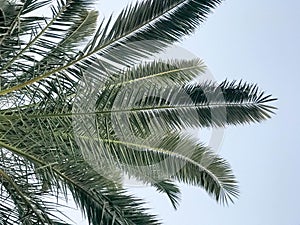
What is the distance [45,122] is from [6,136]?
15.1 inches

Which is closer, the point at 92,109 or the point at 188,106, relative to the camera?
the point at 92,109

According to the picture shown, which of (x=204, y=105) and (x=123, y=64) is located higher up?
(x=123, y=64)

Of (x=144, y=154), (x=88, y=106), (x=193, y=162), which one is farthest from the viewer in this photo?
(x=193, y=162)

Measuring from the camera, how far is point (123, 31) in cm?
577

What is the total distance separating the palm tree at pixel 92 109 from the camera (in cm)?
536

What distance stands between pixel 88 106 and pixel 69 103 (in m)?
0.40

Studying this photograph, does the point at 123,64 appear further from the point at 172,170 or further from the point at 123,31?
the point at 172,170

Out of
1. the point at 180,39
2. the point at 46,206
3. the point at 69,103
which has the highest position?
the point at 180,39

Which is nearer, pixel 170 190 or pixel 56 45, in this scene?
pixel 56 45

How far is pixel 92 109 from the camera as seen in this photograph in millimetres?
5277

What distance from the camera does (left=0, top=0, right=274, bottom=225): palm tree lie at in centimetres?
536

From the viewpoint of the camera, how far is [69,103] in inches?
221

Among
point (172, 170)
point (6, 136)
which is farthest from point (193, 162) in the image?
point (6, 136)

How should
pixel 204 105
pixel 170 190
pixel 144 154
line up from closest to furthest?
pixel 204 105, pixel 144 154, pixel 170 190
